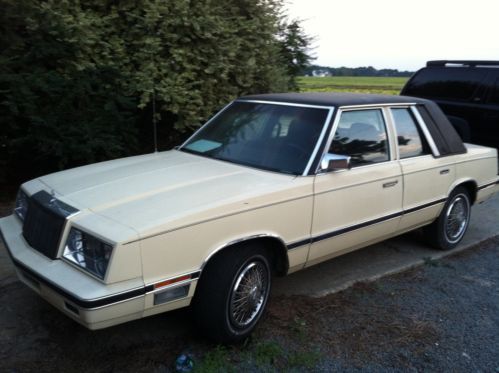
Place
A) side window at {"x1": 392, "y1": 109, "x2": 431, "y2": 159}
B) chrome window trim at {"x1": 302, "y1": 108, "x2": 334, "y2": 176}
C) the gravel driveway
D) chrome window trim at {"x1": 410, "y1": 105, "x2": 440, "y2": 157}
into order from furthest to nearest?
chrome window trim at {"x1": 410, "y1": 105, "x2": 440, "y2": 157} → side window at {"x1": 392, "y1": 109, "x2": 431, "y2": 159} → chrome window trim at {"x1": 302, "y1": 108, "x2": 334, "y2": 176} → the gravel driveway

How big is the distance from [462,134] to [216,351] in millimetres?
5457

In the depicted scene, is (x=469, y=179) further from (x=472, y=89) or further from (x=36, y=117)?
(x=36, y=117)

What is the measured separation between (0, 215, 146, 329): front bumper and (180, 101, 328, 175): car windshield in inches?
60.1

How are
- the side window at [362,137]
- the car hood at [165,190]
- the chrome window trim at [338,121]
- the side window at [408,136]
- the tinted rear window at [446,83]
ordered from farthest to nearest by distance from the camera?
1. the tinted rear window at [446,83]
2. the side window at [408,136]
3. the side window at [362,137]
4. the chrome window trim at [338,121]
5. the car hood at [165,190]

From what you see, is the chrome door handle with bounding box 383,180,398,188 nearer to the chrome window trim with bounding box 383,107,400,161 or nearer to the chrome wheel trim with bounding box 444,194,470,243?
the chrome window trim with bounding box 383,107,400,161

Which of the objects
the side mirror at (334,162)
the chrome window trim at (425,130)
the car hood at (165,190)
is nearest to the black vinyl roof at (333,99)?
the chrome window trim at (425,130)

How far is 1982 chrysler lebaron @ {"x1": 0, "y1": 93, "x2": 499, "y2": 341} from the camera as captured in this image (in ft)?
9.02

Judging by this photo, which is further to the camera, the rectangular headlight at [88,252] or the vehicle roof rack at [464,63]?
the vehicle roof rack at [464,63]

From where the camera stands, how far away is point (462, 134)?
23.3ft

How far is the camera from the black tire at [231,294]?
10.1ft

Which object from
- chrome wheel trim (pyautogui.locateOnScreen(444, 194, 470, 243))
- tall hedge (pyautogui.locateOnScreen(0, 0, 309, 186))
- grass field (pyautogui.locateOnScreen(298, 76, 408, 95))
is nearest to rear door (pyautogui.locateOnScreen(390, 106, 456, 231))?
chrome wheel trim (pyautogui.locateOnScreen(444, 194, 470, 243))

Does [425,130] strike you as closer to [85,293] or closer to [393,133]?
[393,133]

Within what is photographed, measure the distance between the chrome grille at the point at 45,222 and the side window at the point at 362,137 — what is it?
203 centimetres

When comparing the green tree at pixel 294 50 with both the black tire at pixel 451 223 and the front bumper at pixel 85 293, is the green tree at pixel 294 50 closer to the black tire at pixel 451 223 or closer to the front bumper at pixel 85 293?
the black tire at pixel 451 223
